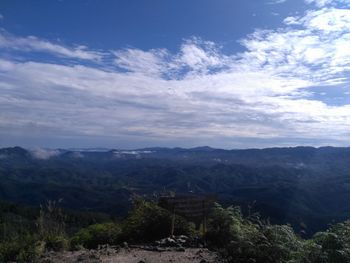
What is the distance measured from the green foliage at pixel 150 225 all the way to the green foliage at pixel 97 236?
0.86 feet

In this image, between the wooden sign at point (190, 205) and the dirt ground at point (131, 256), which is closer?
the dirt ground at point (131, 256)

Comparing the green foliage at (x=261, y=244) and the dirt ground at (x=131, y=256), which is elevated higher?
the green foliage at (x=261, y=244)

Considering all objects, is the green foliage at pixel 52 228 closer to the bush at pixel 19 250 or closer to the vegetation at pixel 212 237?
the vegetation at pixel 212 237

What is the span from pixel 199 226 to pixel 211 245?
1761 millimetres

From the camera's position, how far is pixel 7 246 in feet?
27.4

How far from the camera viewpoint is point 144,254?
866 cm

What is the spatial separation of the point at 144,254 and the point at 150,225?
A: 2167 millimetres

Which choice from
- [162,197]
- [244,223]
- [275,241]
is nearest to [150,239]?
[162,197]

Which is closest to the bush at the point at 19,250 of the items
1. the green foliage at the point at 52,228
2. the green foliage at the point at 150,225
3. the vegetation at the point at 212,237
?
the vegetation at the point at 212,237

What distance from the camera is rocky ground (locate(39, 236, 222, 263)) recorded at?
7.91 metres

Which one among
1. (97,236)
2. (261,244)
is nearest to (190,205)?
(97,236)

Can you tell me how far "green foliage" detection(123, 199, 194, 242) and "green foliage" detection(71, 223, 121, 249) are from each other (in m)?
0.26

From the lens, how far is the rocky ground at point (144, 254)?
7912 millimetres

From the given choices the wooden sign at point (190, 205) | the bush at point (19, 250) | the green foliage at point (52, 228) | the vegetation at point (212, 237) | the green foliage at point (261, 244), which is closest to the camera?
the vegetation at point (212, 237)
